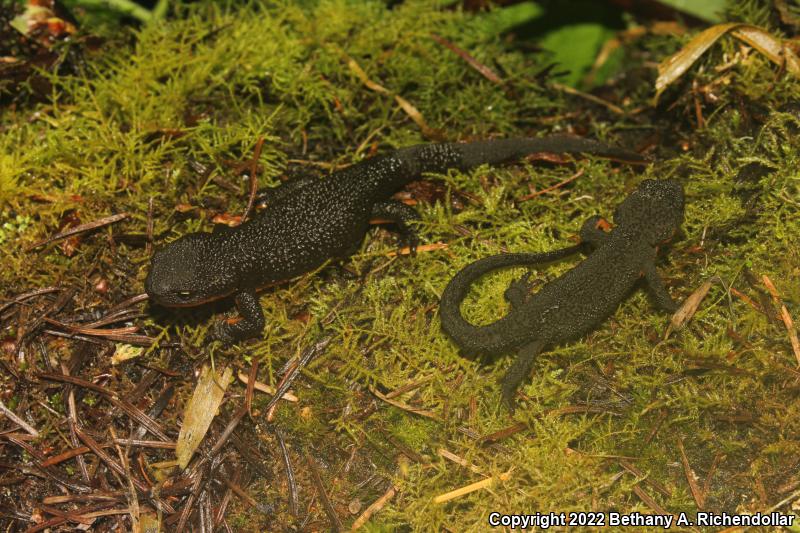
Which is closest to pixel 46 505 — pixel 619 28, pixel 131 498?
pixel 131 498

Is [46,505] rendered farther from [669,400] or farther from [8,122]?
[669,400]

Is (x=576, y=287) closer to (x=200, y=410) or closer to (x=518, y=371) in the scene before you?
(x=518, y=371)

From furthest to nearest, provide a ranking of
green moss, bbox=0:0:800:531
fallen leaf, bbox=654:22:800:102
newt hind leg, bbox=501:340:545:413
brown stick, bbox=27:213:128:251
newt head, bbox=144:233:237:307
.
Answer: fallen leaf, bbox=654:22:800:102, brown stick, bbox=27:213:128:251, newt head, bbox=144:233:237:307, newt hind leg, bbox=501:340:545:413, green moss, bbox=0:0:800:531

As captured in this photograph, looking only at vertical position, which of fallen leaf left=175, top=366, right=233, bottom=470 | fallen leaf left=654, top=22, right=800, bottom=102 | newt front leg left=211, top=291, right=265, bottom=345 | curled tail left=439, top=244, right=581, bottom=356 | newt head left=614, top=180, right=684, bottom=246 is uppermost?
fallen leaf left=654, top=22, right=800, bottom=102

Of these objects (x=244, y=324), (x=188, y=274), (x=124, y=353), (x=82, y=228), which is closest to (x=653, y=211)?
(x=244, y=324)

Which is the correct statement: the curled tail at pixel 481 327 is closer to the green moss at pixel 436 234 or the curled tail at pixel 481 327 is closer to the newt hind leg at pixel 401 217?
the green moss at pixel 436 234

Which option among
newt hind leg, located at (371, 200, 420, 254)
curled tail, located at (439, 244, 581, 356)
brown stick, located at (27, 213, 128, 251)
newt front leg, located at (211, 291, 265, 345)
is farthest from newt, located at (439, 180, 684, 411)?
brown stick, located at (27, 213, 128, 251)

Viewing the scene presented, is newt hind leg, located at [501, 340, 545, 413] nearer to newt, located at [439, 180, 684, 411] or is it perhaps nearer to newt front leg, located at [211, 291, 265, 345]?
newt, located at [439, 180, 684, 411]
